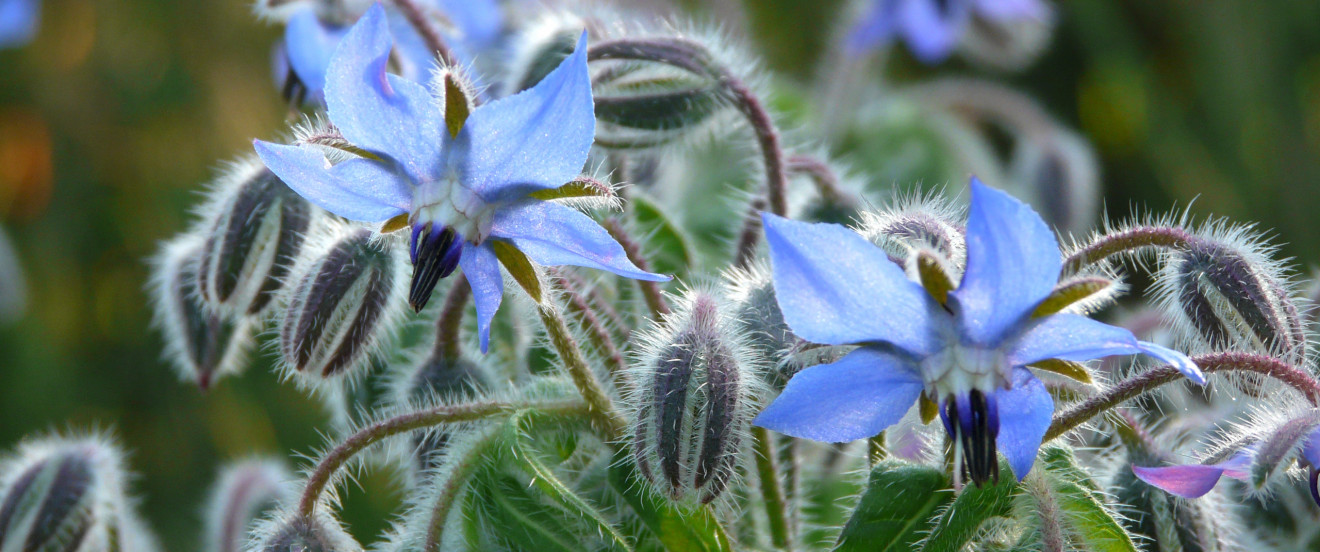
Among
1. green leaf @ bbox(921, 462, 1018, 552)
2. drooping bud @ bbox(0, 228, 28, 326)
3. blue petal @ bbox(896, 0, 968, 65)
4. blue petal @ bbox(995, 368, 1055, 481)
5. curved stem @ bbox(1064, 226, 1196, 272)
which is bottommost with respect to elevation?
green leaf @ bbox(921, 462, 1018, 552)

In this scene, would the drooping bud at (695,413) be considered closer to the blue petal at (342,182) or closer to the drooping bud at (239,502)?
the blue petal at (342,182)

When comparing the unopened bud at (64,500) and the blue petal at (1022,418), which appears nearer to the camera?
the blue petal at (1022,418)

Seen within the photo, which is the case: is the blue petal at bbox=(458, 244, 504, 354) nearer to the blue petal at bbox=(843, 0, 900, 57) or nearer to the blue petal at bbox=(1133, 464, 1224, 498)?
A: the blue petal at bbox=(1133, 464, 1224, 498)

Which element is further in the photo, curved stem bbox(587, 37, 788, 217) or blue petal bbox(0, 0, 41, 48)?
blue petal bbox(0, 0, 41, 48)

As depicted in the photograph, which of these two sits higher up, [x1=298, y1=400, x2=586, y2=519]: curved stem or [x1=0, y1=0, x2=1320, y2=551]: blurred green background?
[x1=0, y1=0, x2=1320, y2=551]: blurred green background

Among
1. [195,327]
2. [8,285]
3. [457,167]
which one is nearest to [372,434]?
[457,167]

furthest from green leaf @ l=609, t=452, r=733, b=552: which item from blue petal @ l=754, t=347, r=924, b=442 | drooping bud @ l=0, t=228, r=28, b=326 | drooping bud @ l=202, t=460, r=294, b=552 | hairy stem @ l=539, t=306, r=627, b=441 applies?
drooping bud @ l=0, t=228, r=28, b=326

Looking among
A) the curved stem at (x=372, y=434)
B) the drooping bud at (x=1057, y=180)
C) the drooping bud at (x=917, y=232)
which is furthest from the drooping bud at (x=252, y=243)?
the drooping bud at (x=1057, y=180)
